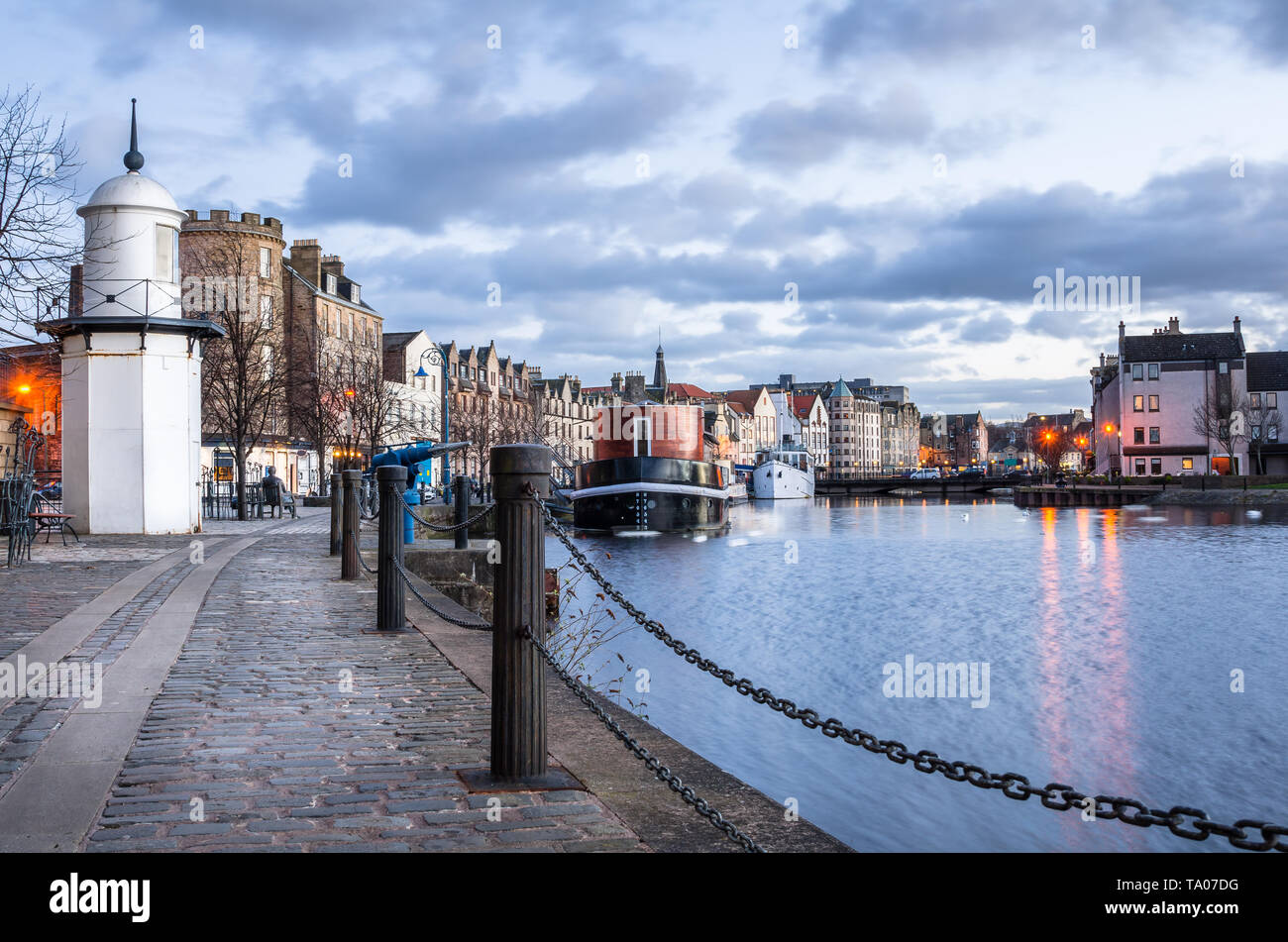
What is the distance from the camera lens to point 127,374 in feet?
67.1

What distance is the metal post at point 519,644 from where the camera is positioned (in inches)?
177

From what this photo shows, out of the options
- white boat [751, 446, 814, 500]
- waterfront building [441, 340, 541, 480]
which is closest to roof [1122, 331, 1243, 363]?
white boat [751, 446, 814, 500]

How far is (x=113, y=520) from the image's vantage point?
20.7 metres

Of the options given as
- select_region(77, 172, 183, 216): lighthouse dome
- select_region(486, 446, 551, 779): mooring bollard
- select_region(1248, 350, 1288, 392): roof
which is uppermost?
select_region(1248, 350, 1288, 392): roof

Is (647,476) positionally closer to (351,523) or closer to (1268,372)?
(351,523)

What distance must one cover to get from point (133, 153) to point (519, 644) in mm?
20944

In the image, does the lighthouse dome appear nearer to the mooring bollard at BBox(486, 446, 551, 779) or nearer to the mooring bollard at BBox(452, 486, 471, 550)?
the mooring bollard at BBox(452, 486, 471, 550)

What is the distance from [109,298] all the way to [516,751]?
62.6ft

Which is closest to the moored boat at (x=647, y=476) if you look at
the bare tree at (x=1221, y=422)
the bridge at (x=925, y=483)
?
the bare tree at (x=1221, y=422)

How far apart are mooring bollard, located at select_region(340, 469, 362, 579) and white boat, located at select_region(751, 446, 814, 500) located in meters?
84.7

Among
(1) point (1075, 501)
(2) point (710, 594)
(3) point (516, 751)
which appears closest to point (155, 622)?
(3) point (516, 751)

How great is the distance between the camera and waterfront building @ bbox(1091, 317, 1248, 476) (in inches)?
3233

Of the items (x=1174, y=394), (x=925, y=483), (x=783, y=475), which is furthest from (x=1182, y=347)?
(x=783, y=475)
